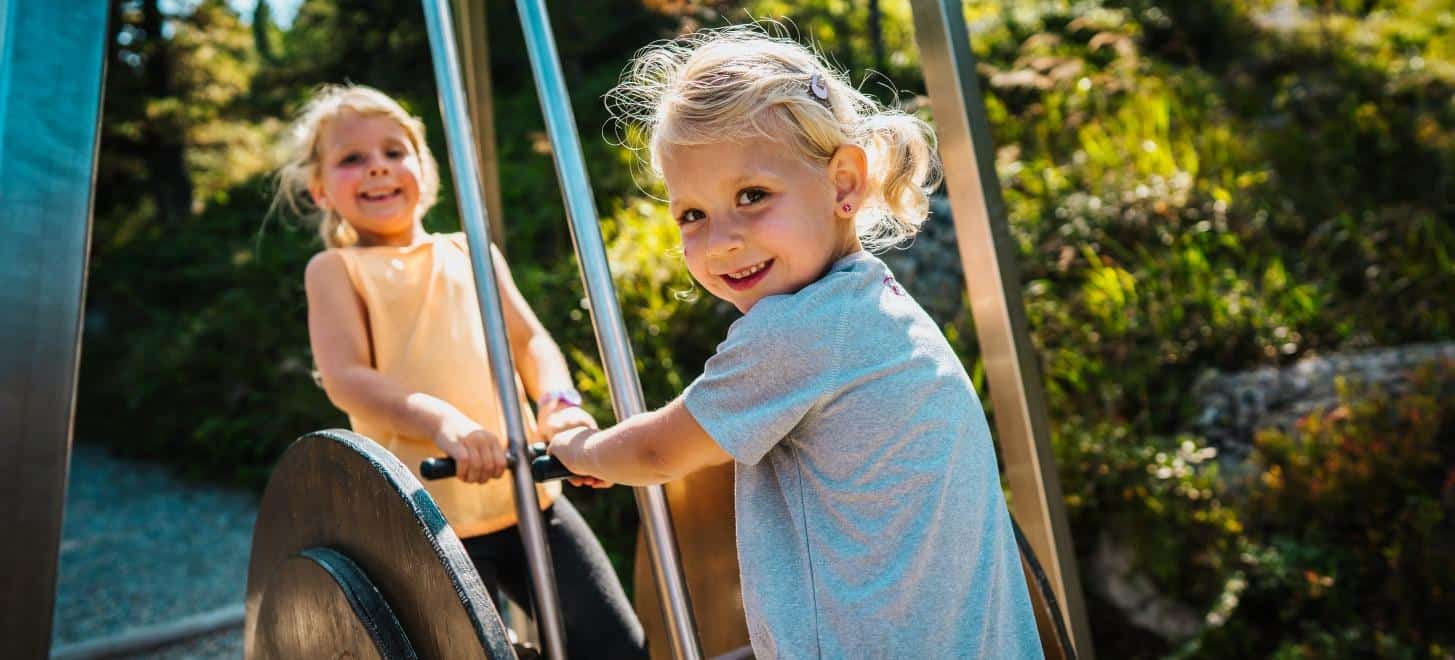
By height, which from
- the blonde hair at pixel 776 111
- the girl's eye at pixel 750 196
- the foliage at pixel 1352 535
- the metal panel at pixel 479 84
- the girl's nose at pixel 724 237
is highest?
the metal panel at pixel 479 84

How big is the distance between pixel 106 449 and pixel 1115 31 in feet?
19.1

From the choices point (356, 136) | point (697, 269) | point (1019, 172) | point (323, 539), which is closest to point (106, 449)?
point (1019, 172)

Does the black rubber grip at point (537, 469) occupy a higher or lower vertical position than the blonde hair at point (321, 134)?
lower

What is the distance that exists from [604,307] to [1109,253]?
11.5ft

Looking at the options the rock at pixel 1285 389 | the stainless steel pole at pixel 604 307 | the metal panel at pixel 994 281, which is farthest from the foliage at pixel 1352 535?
the stainless steel pole at pixel 604 307

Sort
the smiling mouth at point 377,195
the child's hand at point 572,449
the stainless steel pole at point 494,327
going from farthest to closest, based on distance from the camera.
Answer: the smiling mouth at point 377,195 < the stainless steel pole at point 494,327 < the child's hand at point 572,449

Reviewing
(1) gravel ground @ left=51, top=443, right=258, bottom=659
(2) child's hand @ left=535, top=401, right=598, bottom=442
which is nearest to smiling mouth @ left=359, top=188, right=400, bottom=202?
(2) child's hand @ left=535, top=401, right=598, bottom=442

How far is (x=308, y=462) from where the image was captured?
168 centimetres

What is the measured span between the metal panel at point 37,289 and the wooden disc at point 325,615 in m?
0.28

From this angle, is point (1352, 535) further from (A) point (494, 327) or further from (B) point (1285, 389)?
(A) point (494, 327)

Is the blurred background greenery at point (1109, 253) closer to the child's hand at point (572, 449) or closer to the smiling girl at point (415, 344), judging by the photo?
the smiling girl at point (415, 344)

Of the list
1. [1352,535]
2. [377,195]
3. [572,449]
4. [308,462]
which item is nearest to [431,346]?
[377,195]

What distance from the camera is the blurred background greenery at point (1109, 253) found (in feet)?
12.1

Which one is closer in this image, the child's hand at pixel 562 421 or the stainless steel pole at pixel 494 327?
the stainless steel pole at pixel 494 327
